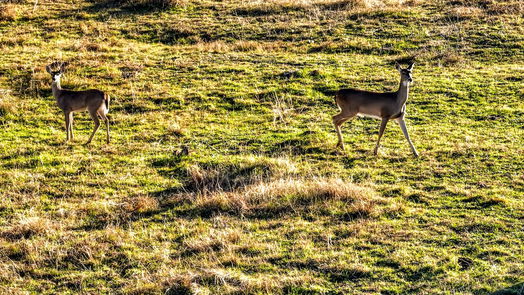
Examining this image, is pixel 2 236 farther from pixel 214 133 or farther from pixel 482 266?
pixel 482 266

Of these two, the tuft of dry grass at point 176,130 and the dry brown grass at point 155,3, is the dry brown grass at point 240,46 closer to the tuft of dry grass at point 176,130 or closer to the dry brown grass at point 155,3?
the dry brown grass at point 155,3

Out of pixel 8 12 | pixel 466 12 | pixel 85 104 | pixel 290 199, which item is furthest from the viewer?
pixel 8 12

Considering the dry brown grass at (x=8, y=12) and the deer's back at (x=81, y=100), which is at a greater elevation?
the dry brown grass at (x=8, y=12)

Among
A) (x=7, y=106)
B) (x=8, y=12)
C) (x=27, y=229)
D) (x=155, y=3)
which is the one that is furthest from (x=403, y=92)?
(x=8, y=12)

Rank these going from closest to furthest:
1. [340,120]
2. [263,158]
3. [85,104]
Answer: [263,158]
[340,120]
[85,104]

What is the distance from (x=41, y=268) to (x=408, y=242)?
5646 millimetres

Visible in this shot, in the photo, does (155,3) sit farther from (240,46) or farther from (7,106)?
(7,106)

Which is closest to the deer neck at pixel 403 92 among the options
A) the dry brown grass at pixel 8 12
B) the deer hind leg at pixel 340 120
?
the deer hind leg at pixel 340 120

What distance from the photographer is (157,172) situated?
1278 cm

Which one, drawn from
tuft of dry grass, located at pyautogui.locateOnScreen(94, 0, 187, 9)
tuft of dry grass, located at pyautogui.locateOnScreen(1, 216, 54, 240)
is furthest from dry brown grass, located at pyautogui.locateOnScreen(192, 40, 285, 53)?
tuft of dry grass, located at pyautogui.locateOnScreen(1, 216, 54, 240)

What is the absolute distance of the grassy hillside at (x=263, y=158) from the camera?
910 cm

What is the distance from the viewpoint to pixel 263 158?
13.0 metres

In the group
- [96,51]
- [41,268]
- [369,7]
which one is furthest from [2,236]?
[369,7]

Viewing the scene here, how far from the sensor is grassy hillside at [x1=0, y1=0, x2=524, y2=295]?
9.10 meters
